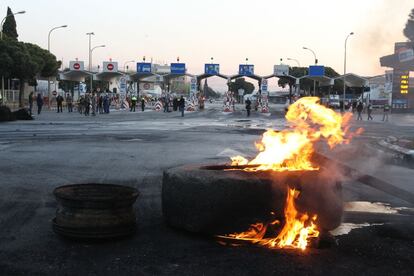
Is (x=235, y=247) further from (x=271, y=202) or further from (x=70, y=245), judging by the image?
(x=70, y=245)

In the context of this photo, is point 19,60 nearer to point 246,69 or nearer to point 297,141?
point 246,69

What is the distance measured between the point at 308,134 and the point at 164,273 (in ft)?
10.4

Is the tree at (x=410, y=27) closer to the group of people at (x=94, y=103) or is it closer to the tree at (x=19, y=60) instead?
the group of people at (x=94, y=103)

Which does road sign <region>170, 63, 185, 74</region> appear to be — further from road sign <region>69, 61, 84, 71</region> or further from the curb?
the curb

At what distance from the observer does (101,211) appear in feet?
18.6

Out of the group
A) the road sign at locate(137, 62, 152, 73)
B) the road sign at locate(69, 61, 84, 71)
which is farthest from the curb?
the road sign at locate(137, 62, 152, 73)

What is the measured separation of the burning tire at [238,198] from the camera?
575cm

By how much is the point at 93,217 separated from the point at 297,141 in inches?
106

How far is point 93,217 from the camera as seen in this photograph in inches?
221

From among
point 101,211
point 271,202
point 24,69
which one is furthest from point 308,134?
point 24,69

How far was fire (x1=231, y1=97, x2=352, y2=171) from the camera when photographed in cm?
659

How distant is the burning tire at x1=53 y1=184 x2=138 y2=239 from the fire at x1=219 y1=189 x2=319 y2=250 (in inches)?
41.7

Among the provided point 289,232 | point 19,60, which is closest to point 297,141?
point 289,232

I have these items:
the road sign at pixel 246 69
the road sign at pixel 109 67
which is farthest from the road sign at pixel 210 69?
the road sign at pixel 109 67
